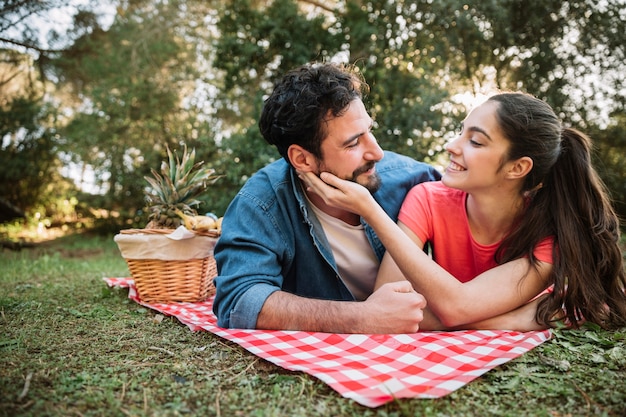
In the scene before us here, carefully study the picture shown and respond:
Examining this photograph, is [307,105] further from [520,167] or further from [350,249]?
[520,167]

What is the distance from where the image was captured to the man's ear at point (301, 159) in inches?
120

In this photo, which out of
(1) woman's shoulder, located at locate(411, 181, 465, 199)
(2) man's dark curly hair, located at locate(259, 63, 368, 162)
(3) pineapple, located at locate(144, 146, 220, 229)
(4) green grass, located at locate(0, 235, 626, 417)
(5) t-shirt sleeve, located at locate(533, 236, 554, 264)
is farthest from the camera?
(3) pineapple, located at locate(144, 146, 220, 229)

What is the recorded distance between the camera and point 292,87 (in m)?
3.09

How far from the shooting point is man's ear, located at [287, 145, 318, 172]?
304 centimetres

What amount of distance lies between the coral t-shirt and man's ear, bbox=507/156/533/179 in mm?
401

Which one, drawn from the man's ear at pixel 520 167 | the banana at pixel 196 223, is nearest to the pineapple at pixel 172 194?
the banana at pixel 196 223

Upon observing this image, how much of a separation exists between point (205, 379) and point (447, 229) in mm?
1792

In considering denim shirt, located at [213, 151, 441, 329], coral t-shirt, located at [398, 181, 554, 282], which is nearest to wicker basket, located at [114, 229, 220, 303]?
denim shirt, located at [213, 151, 441, 329]

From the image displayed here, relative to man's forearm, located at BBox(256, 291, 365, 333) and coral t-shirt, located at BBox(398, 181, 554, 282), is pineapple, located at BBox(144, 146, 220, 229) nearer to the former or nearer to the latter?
man's forearm, located at BBox(256, 291, 365, 333)

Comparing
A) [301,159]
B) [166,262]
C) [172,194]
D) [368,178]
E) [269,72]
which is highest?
[269,72]

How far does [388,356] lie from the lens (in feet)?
7.30

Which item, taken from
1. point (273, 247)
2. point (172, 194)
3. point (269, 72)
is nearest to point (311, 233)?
point (273, 247)

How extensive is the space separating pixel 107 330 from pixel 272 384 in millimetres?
1353

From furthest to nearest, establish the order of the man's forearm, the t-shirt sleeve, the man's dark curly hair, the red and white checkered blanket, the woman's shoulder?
the woman's shoulder → the man's dark curly hair → the t-shirt sleeve → the man's forearm → the red and white checkered blanket
